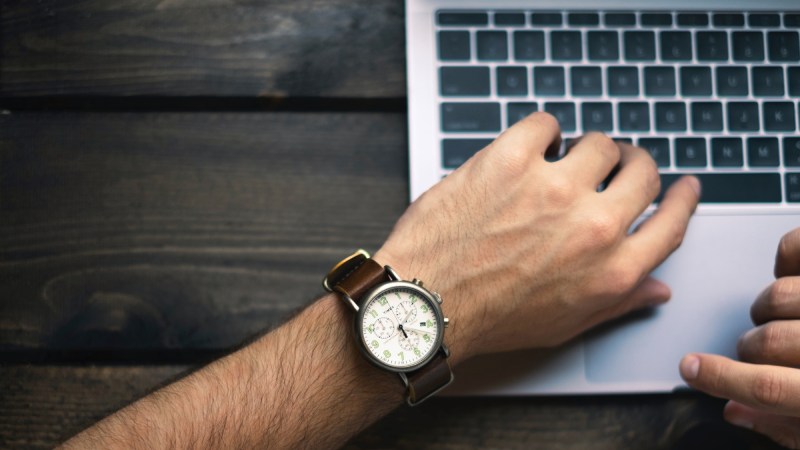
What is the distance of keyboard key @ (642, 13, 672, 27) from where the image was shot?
87 cm

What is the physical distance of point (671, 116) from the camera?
2.79ft

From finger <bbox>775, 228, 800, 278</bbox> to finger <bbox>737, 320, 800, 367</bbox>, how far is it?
63 millimetres

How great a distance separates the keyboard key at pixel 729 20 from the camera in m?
0.87

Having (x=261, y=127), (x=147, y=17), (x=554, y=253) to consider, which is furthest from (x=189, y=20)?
(x=554, y=253)

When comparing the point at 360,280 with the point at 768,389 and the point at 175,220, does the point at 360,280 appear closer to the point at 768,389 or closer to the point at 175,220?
the point at 175,220

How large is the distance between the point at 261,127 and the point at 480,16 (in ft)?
1.02

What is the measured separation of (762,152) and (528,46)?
311mm

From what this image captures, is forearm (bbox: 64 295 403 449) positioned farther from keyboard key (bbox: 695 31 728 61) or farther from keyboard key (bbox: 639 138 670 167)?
keyboard key (bbox: 695 31 728 61)

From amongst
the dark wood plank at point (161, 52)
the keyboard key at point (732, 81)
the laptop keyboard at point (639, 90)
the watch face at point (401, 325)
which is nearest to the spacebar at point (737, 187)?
the laptop keyboard at point (639, 90)

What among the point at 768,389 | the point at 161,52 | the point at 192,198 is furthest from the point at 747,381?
the point at 161,52

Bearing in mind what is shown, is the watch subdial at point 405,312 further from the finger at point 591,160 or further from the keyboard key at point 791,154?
the keyboard key at point 791,154

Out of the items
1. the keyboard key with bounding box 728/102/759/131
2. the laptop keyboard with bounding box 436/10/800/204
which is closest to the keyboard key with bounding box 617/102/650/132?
the laptop keyboard with bounding box 436/10/800/204

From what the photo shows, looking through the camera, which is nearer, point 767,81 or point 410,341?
point 410,341

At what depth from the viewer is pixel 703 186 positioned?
0.85m
